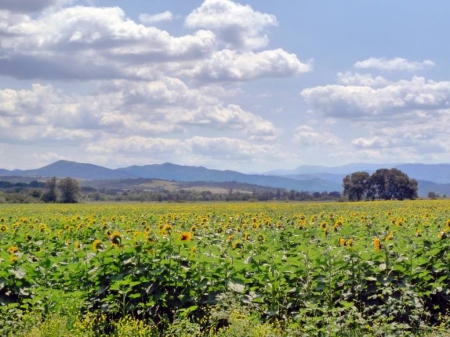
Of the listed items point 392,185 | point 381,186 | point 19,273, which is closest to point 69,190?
point 381,186

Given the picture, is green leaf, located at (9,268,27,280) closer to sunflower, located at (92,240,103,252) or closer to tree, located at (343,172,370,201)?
sunflower, located at (92,240,103,252)

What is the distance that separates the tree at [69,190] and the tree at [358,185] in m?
57.7

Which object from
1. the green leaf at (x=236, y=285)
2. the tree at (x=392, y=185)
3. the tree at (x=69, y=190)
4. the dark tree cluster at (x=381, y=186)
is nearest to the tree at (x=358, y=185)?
the dark tree cluster at (x=381, y=186)

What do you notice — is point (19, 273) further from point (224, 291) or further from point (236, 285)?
point (236, 285)

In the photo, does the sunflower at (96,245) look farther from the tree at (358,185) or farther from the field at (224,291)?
the tree at (358,185)

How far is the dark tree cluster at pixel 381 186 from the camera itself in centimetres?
11981

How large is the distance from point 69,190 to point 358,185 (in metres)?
60.8

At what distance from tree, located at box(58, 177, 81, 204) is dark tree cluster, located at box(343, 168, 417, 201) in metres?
57.7

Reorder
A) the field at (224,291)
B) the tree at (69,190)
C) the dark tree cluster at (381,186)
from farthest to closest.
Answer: the tree at (69,190), the dark tree cluster at (381,186), the field at (224,291)

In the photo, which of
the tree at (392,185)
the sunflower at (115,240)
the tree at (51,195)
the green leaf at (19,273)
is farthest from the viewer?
the tree at (51,195)

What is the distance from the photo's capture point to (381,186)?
120938 mm

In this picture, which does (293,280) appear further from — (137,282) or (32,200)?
(32,200)

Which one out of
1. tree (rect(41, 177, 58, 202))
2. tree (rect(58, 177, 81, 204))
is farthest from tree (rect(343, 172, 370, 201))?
tree (rect(41, 177, 58, 202))

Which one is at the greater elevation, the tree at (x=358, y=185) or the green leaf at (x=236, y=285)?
the tree at (x=358, y=185)
